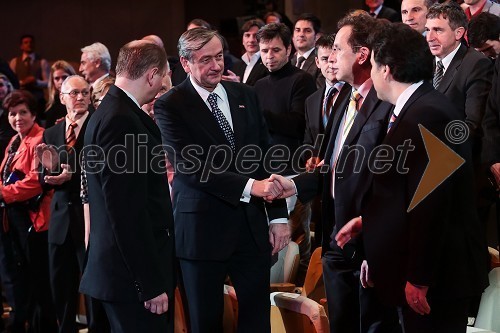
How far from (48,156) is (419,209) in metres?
3.20

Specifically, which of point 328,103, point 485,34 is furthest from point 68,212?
point 485,34

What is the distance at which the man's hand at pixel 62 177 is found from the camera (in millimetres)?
5523

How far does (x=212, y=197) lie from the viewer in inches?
158

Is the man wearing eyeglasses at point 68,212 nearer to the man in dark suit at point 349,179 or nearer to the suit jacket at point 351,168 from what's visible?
the man in dark suit at point 349,179

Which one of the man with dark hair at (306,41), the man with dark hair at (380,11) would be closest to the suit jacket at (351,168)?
the man with dark hair at (306,41)

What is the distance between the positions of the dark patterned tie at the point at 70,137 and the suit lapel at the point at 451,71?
2.36 metres

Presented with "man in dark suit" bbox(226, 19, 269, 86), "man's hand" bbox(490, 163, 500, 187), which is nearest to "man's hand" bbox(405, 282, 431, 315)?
"man's hand" bbox(490, 163, 500, 187)

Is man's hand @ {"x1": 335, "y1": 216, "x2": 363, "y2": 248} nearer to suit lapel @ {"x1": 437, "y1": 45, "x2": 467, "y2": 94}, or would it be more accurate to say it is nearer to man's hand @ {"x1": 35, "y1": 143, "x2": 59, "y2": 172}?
suit lapel @ {"x1": 437, "y1": 45, "x2": 467, "y2": 94}

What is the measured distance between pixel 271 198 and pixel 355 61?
0.72m

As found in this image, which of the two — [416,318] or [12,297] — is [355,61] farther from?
[12,297]

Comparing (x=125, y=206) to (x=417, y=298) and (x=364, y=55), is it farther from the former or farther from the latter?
(x=364, y=55)

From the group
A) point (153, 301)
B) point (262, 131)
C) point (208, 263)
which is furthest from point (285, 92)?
point (153, 301)

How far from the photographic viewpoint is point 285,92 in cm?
608

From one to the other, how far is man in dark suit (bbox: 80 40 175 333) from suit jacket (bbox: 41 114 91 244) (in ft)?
6.84
